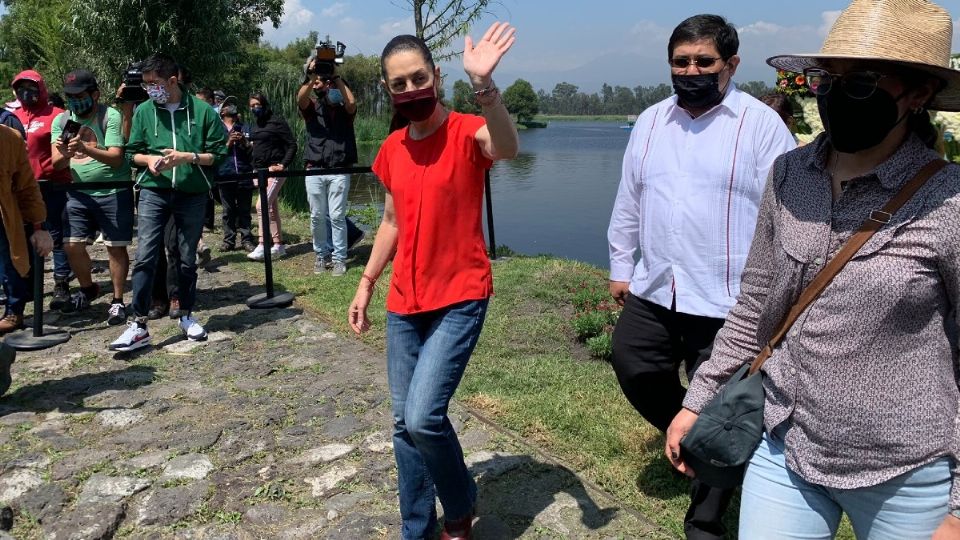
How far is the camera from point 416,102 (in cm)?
300

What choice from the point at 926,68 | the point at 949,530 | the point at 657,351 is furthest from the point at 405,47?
the point at 949,530

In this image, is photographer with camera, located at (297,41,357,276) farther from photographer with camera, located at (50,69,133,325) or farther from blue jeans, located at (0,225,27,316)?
blue jeans, located at (0,225,27,316)

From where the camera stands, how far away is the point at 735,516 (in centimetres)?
354

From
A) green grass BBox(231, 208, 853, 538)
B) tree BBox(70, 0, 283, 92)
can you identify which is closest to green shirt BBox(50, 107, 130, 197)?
green grass BBox(231, 208, 853, 538)

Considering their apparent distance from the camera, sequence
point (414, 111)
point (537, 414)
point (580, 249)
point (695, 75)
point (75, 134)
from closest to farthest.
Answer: point (414, 111)
point (695, 75)
point (537, 414)
point (75, 134)
point (580, 249)

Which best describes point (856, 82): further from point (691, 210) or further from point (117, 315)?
point (117, 315)

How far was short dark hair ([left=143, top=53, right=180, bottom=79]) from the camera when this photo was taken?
5.89 metres

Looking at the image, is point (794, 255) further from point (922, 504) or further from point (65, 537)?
point (65, 537)

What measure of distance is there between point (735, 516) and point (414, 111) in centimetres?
216

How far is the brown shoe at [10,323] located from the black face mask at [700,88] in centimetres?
555

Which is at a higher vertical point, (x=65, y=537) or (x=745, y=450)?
(x=745, y=450)

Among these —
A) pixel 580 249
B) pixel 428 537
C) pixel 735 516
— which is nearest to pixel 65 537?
pixel 428 537

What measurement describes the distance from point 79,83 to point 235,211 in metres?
3.58

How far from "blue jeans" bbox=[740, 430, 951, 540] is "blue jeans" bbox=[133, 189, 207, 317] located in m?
→ 4.98
